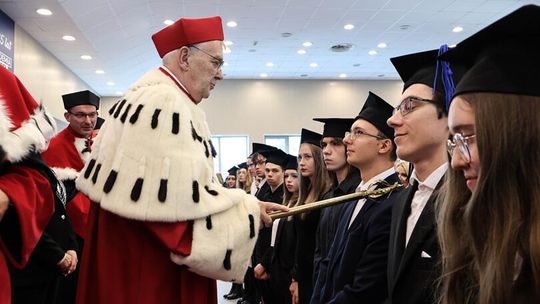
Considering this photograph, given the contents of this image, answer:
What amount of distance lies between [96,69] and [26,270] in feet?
39.4

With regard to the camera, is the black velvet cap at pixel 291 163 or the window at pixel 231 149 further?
the window at pixel 231 149

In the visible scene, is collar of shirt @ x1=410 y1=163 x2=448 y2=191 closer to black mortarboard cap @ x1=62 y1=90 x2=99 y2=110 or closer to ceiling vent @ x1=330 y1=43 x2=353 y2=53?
black mortarboard cap @ x1=62 y1=90 x2=99 y2=110

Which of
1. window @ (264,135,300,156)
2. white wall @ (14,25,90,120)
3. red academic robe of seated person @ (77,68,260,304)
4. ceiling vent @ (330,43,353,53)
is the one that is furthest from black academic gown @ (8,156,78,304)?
window @ (264,135,300,156)

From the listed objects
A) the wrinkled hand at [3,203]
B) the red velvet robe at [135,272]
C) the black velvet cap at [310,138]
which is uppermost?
the black velvet cap at [310,138]

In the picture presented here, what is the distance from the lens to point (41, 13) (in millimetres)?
8570

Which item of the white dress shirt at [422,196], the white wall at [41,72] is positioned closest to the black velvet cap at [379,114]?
the white dress shirt at [422,196]

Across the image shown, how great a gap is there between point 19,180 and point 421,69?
1.72 meters

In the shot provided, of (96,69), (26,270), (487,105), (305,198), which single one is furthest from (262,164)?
(96,69)

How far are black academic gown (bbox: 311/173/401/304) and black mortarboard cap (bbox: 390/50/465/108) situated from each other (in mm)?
584

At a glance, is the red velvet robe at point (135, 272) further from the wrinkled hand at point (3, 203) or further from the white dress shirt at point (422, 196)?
the white dress shirt at point (422, 196)

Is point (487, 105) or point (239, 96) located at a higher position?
point (239, 96)

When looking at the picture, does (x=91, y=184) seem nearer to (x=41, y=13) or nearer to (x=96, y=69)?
(x=41, y=13)

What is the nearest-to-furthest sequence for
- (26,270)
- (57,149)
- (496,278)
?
(496,278) < (26,270) < (57,149)

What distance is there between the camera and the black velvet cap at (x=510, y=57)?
1.08m
